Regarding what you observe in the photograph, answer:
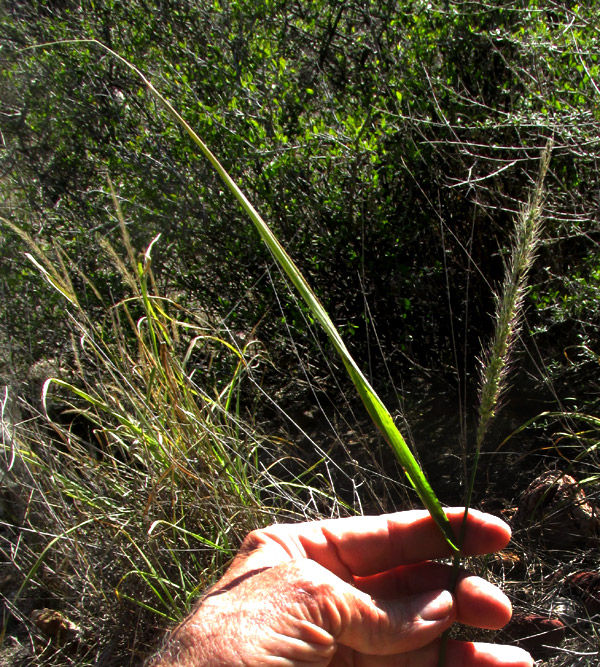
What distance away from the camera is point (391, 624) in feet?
5.00

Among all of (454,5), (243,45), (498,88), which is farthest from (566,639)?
(243,45)

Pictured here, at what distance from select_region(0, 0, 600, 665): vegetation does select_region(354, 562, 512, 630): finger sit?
1.73ft

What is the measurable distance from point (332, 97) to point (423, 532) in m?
2.18

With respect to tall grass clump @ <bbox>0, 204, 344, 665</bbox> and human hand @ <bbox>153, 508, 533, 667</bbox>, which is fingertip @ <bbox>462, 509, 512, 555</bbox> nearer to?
human hand @ <bbox>153, 508, 533, 667</bbox>

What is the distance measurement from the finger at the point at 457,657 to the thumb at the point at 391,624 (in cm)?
16

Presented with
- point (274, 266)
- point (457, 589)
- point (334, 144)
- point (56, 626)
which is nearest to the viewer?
point (457, 589)

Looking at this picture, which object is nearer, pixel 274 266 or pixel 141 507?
pixel 141 507

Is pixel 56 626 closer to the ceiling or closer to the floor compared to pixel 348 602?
closer to the floor

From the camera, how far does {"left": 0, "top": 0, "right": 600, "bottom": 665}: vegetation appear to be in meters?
2.27

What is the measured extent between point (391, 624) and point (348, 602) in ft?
0.41

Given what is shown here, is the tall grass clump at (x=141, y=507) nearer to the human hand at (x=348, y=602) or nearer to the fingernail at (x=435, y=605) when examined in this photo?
the human hand at (x=348, y=602)

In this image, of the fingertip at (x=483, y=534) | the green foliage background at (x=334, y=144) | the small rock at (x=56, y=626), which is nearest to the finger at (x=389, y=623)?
the fingertip at (x=483, y=534)

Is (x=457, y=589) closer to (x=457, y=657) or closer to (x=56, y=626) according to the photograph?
(x=457, y=657)

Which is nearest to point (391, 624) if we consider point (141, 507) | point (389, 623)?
point (389, 623)
